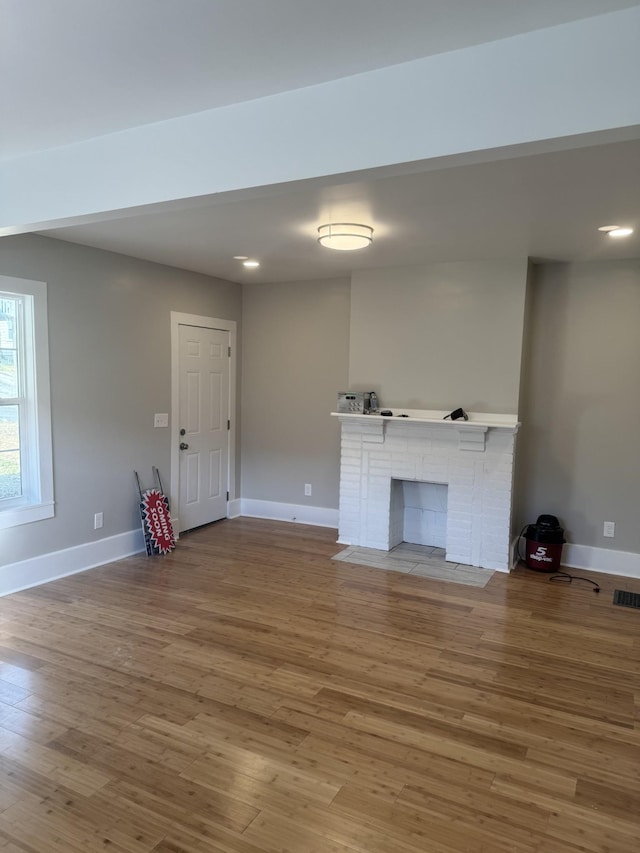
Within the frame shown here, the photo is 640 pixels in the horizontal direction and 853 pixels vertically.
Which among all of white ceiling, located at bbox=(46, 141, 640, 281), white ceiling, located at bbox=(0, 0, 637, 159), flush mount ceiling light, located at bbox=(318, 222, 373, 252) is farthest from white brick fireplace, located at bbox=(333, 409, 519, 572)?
white ceiling, located at bbox=(0, 0, 637, 159)

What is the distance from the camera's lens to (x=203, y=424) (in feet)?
18.6

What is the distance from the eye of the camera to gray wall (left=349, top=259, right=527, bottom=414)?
4586mm

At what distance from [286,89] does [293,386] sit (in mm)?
3975

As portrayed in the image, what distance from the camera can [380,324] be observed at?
16.8 feet

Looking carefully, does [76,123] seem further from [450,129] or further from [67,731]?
[67,731]

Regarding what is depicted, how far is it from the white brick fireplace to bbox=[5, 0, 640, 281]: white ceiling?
1.59 metres

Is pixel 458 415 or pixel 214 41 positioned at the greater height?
pixel 214 41

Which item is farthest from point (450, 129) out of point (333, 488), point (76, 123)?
point (333, 488)

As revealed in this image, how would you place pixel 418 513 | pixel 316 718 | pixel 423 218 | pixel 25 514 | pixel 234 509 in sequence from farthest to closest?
1. pixel 234 509
2. pixel 418 513
3. pixel 25 514
4. pixel 423 218
5. pixel 316 718

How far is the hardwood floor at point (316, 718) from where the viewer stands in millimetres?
1979

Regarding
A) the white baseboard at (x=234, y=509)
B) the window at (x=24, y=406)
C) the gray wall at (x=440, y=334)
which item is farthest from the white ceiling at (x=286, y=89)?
the white baseboard at (x=234, y=509)

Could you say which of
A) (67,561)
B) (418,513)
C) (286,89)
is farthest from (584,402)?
(67,561)

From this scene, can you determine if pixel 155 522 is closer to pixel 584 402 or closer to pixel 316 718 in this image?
pixel 316 718

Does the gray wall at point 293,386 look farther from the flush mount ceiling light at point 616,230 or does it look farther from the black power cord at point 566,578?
the flush mount ceiling light at point 616,230
